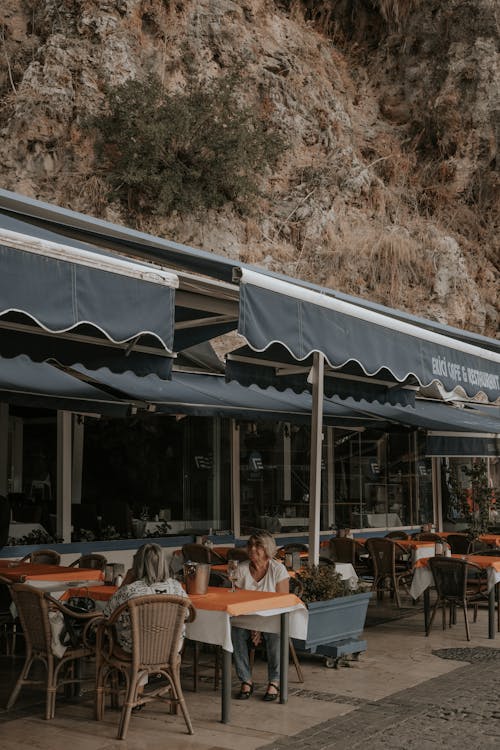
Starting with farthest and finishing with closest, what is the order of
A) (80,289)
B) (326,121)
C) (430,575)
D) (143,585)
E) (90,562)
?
(326,121)
(430,575)
(90,562)
(143,585)
(80,289)

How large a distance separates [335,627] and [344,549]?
418 centimetres

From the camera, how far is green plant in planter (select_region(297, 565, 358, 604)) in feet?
22.2

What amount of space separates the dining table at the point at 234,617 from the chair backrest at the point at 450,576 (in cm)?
270

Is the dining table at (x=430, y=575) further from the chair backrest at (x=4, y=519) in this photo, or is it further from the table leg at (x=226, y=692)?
the chair backrest at (x=4, y=519)

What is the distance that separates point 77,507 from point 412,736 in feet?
24.0

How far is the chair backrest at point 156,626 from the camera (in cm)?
518

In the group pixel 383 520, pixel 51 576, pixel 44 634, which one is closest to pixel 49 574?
pixel 51 576

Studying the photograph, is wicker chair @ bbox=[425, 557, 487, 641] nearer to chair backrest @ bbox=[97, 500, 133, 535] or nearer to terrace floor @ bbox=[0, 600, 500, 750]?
terrace floor @ bbox=[0, 600, 500, 750]


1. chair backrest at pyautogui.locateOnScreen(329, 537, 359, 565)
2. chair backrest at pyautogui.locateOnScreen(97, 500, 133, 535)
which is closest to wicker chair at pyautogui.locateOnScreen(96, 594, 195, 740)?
chair backrest at pyautogui.locateOnScreen(329, 537, 359, 565)

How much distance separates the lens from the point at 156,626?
5281 millimetres

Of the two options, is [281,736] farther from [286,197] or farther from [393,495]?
[286,197]

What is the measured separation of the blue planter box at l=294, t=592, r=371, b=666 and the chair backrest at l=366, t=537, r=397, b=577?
311 centimetres

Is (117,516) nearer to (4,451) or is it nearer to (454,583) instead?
(4,451)

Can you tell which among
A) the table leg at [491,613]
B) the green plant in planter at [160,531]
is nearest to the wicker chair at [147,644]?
the table leg at [491,613]
